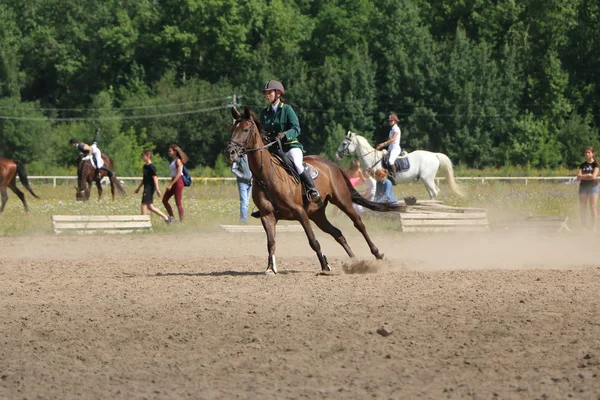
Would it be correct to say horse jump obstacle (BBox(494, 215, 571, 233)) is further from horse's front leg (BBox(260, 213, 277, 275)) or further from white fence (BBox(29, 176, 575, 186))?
white fence (BBox(29, 176, 575, 186))

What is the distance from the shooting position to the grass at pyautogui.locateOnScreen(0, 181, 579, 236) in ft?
85.6

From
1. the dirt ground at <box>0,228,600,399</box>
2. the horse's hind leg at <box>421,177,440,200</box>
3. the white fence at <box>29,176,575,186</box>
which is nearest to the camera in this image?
the dirt ground at <box>0,228,600,399</box>

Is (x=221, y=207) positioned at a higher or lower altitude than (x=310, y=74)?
lower

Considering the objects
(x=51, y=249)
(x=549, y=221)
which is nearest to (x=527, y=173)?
(x=549, y=221)

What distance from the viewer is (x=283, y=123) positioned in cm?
1528

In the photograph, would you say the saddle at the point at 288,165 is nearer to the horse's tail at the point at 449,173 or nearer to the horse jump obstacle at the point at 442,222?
the horse jump obstacle at the point at 442,222

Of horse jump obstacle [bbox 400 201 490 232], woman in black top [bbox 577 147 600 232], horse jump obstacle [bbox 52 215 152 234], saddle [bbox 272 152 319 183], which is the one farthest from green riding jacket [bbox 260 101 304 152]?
woman in black top [bbox 577 147 600 232]

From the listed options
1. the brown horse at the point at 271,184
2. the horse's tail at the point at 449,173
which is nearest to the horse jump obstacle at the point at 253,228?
the brown horse at the point at 271,184

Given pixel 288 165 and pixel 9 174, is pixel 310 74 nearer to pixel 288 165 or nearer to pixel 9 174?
pixel 9 174

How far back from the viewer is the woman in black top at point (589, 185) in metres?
24.8

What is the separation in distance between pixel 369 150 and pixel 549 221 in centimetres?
815

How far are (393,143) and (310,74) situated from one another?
178 ft

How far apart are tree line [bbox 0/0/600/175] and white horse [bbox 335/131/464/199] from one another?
31.5 m

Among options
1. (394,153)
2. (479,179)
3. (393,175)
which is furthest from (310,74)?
(394,153)
